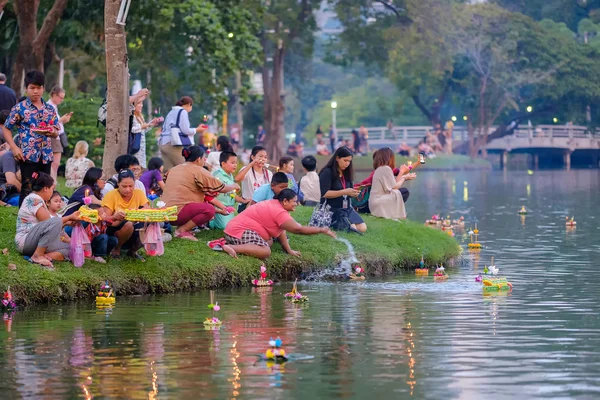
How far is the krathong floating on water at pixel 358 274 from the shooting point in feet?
62.5

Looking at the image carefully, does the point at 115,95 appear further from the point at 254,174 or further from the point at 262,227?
the point at 262,227

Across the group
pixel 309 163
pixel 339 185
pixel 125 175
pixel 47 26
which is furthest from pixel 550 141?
pixel 125 175

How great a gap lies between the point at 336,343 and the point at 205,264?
16.3ft

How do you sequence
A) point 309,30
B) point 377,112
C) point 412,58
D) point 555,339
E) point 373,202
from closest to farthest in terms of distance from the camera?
point 555,339 → point 373,202 → point 309,30 → point 412,58 → point 377,112

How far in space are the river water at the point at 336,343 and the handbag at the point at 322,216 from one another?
205 centimetres

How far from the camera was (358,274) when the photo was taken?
63.4 ft

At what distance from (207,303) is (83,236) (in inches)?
66.0

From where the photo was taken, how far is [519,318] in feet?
48.1

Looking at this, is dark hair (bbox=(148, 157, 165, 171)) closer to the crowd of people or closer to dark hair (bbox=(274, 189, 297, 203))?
the crowd of people

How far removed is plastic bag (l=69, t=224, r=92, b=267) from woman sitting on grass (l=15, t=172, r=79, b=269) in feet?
0.30

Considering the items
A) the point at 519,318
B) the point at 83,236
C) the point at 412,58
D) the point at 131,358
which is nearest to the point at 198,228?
the point at 83,236

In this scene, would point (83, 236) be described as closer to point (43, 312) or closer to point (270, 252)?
point (43, 312)

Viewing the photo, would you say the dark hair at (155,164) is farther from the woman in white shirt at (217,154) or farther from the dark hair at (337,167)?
the dark hair at (337,167)

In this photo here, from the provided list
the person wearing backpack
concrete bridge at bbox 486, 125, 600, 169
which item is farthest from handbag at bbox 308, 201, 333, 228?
concrete bridge at bbox 486, 125, 600, 169
